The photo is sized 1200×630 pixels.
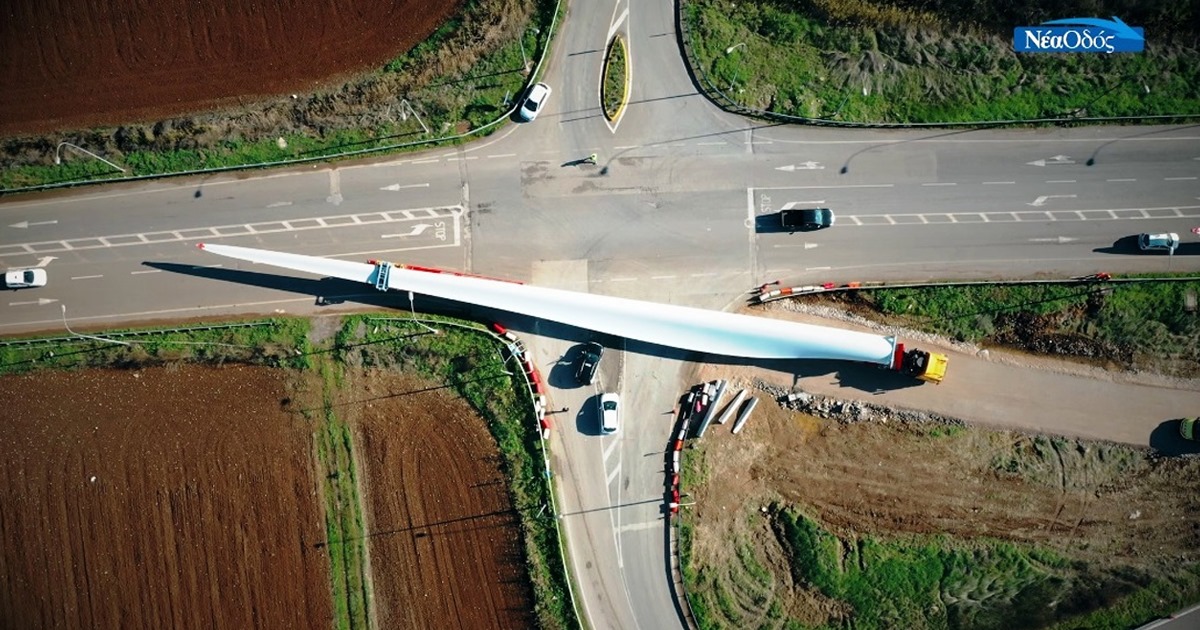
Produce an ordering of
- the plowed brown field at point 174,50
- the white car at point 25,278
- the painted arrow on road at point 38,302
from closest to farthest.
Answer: the white car at point 25,278
the painted arrow on road at point 38,302
the plowed brown field at point 174,50

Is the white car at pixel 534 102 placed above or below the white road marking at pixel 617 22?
below

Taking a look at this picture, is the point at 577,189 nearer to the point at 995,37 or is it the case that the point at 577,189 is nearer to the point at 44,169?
Result: the point at 995,37

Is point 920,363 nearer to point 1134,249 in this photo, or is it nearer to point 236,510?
point 1134,249

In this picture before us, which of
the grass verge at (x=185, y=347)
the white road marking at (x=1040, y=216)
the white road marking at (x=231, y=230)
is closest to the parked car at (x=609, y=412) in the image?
the white road marking at (x=231, y=230)

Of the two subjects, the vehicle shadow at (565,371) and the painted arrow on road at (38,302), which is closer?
the vehicle shadow at (565,371)

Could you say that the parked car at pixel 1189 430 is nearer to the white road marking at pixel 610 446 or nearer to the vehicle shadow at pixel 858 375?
the vehicle shadow at pixel 858 375

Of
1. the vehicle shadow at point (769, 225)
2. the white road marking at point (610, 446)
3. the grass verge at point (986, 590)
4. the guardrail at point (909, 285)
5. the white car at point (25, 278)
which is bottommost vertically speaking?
the grass verge at point (986, 590)

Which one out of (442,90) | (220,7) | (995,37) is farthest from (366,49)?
(995,37)

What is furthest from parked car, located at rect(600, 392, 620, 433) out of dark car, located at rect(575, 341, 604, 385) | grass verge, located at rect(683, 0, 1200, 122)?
grass verge, located at rect(683, 0, 1200, 122)

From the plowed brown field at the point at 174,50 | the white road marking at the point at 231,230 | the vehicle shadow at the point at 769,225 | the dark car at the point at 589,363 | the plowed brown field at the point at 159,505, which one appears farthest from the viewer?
the plowed brown field at the point at 174,50
